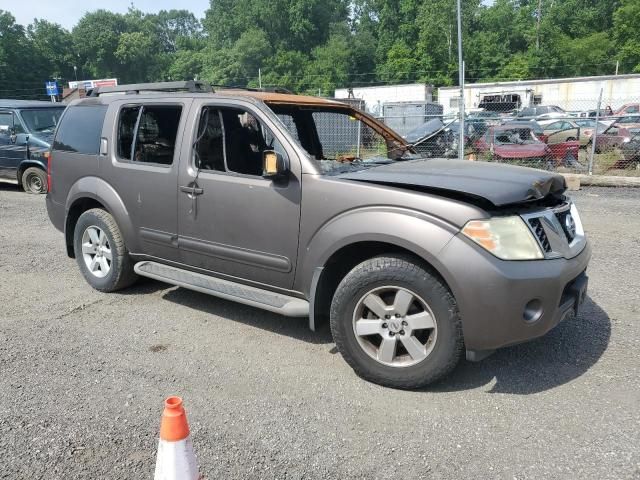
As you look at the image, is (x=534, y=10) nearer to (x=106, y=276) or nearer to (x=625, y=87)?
(x=625, y=87)

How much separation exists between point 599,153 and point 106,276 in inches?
493

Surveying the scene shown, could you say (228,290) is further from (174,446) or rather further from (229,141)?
(174,446)

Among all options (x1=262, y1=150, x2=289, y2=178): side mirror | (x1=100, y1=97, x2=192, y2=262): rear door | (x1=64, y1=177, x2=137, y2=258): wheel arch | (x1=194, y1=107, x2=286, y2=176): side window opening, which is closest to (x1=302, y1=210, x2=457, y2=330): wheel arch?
(x1=262, y1=150, x2=289, y2=178): side mirror

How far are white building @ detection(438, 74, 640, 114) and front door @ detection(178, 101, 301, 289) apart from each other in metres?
28.4

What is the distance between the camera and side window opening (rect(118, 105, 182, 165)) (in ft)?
14.6

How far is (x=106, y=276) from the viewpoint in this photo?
16.7 ft

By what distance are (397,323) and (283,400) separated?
2.77 ft

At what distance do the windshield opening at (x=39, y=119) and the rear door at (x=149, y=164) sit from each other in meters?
7.71

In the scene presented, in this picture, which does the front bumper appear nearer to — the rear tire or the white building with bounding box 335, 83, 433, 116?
the rear tire

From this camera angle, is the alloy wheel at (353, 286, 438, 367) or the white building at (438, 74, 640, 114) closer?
the alloy wheel at (353, 286, 438, 367)

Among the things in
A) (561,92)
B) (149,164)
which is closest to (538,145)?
(149,164)

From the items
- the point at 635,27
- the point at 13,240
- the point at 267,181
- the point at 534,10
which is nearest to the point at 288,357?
the point at 267,181

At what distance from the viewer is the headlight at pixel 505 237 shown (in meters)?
3.03

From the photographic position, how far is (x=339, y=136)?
5.21 metres
